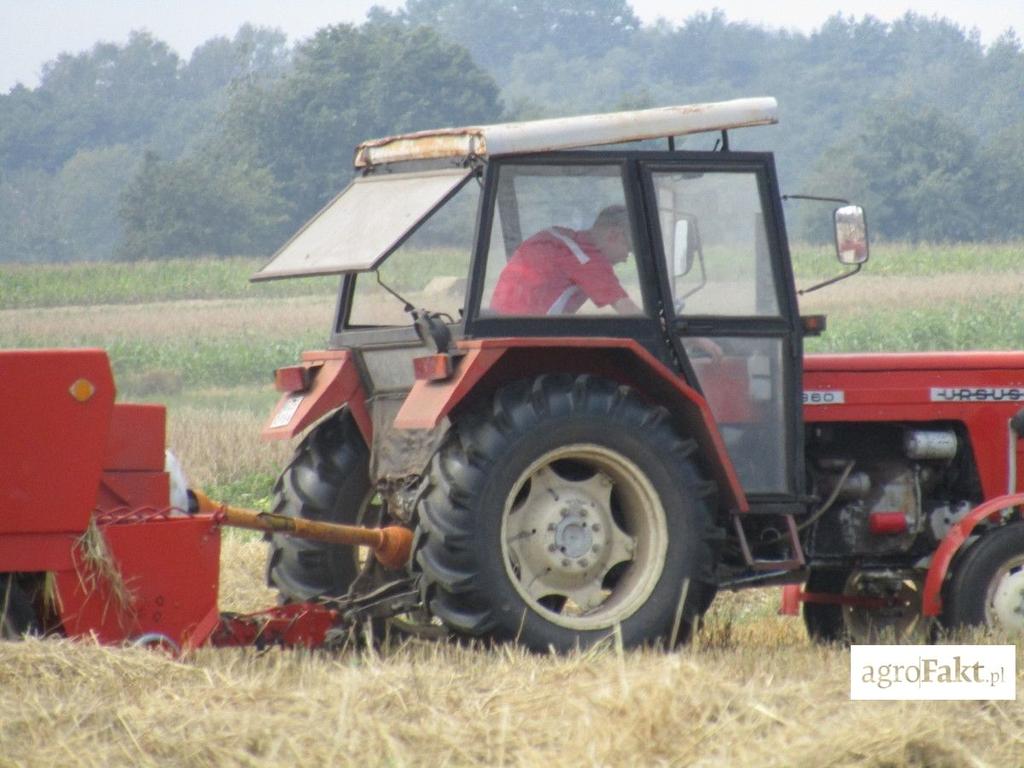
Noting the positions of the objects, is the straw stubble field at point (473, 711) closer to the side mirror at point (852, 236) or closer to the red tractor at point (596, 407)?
the red tractor at point (596, 407)

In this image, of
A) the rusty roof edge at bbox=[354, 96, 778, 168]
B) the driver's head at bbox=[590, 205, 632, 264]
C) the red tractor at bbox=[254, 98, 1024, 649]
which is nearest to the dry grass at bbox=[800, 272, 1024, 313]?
the red tractor at bbox=[254, 98, 1024, 649]

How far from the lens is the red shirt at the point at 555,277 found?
6.10m

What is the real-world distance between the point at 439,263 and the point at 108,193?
57.4 metres

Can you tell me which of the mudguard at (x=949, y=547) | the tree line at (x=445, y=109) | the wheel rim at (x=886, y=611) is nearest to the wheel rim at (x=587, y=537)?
the mudguard at (x=949, y=547)

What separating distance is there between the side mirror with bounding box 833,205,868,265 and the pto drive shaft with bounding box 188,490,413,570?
1973 millimetres

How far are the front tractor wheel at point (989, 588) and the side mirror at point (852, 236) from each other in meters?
1.20

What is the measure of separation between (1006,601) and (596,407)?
184 cm

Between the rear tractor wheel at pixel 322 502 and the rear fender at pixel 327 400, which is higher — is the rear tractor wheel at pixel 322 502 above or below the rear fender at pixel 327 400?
below

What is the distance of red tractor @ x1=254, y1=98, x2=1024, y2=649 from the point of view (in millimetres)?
5867

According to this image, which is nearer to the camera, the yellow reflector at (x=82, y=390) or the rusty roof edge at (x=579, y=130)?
the yellow reflector at (x=82, y=390)

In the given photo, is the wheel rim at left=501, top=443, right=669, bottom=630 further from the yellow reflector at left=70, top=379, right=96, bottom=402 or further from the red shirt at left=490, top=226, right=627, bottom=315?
the yellow reflector at left=70, top=379, right=96, bottom=402

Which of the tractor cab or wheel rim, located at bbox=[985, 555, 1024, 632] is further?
wheel rim, located at bbox=[985, 555, 1024, 632]

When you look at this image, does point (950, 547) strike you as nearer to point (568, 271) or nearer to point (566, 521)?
point (566, 521)

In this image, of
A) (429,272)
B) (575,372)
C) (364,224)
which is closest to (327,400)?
(429,272)
